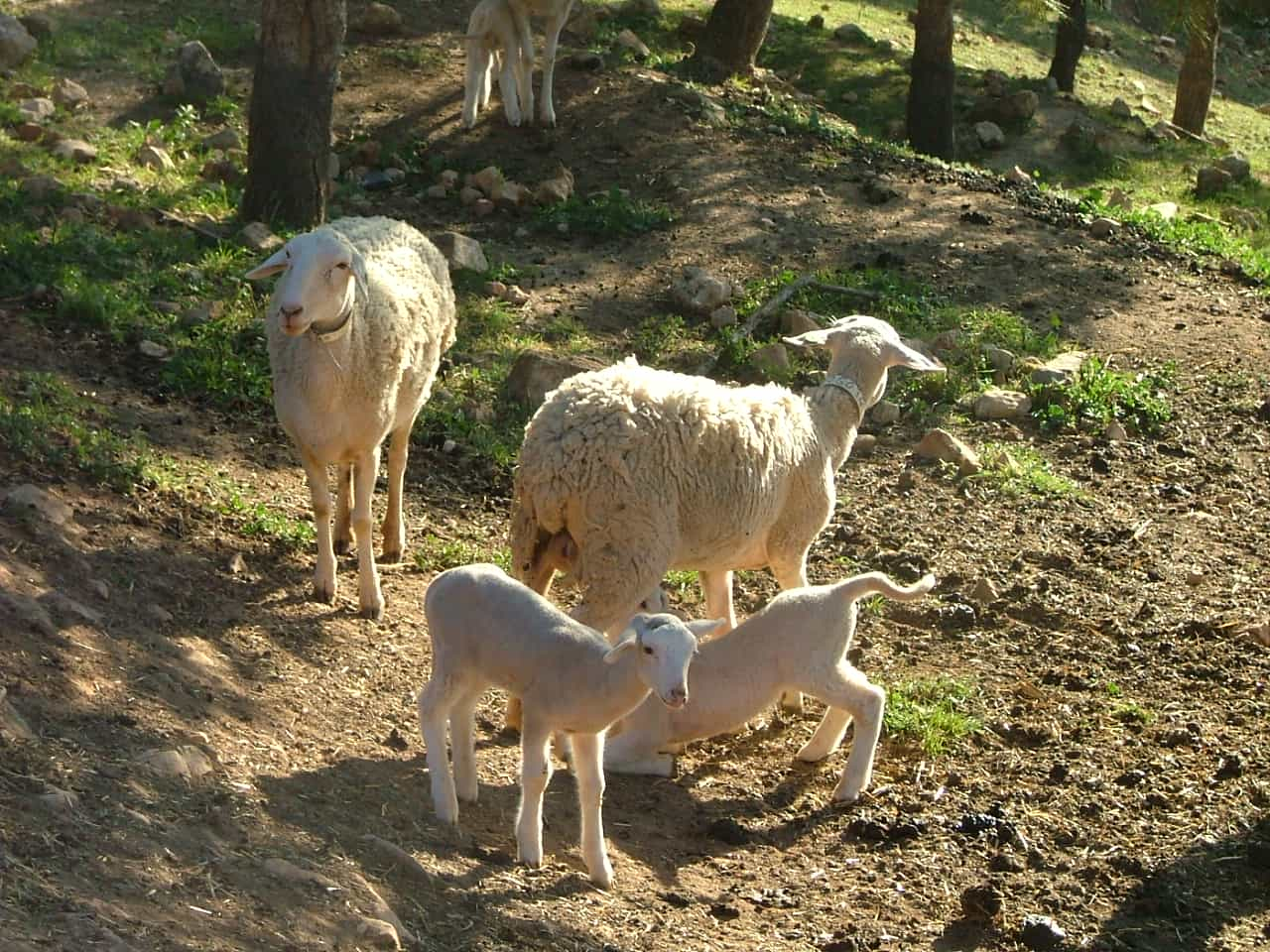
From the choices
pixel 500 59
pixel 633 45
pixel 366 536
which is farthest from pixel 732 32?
pixel 366 536

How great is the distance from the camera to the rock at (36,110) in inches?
511

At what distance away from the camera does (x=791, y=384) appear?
35.0ft

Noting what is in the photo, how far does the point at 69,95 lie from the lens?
1354 cm

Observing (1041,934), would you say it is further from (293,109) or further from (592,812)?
(293,109)

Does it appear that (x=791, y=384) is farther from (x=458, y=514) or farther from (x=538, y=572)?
(x=538, y=572)

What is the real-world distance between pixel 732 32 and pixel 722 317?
6.80 metres

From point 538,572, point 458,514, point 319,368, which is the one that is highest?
point 319,368

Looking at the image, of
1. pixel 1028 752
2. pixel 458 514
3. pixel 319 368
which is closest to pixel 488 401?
pixel 458 514

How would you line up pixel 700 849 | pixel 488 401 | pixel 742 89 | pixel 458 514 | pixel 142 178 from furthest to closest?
pixel 742 89
pixel 142 178
pixel 488 401
pixel 458 514
pixel 700 849

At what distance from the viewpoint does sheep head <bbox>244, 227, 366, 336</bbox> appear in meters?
7.12

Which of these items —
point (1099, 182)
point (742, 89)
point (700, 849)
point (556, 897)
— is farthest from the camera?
point (1099, 182)

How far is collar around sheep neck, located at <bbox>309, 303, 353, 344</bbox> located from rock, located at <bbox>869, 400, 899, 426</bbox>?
421 centimetres

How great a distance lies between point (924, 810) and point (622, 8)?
13.9m

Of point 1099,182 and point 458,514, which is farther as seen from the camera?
point 1099,182
